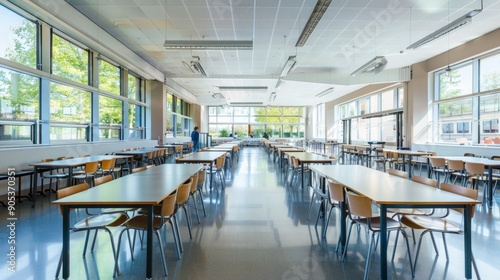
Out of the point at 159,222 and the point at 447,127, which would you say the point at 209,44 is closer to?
the point at 159,222

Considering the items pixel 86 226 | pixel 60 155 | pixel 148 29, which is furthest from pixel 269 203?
pixel 148 29

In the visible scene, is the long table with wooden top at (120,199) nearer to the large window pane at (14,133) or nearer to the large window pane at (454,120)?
the large window pane at (14,133)

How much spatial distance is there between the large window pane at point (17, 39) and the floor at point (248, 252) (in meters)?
2.83

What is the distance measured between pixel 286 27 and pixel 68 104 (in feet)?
18.7

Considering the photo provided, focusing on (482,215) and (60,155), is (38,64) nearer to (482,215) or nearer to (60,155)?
(60,155)

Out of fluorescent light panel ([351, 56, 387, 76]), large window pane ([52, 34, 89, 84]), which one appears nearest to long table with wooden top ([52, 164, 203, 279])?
large window pane ([52, 34, 89, 84])

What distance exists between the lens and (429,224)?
89.3 inches

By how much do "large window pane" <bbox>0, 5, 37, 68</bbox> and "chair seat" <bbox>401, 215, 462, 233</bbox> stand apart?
256 inches

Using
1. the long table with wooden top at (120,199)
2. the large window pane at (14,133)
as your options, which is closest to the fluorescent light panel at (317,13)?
the long table with wooden top at (120,199)

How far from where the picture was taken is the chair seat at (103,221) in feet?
7.20

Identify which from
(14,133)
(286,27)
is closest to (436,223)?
(286,27)

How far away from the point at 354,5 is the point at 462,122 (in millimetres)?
5579

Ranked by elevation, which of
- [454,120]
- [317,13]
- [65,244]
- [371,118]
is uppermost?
[317,13]

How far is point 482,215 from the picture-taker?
3816mm
